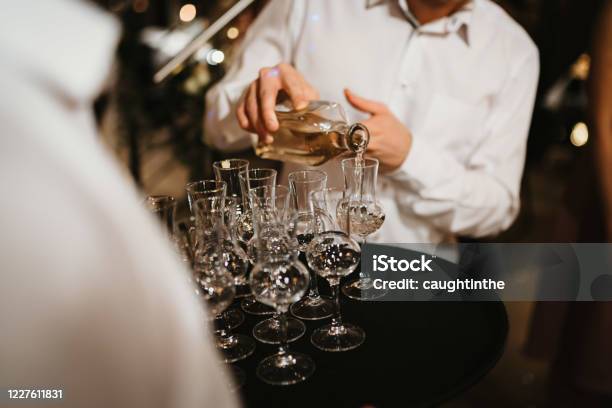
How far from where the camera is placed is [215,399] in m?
0.55

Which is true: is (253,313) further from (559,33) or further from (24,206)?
(559,33)

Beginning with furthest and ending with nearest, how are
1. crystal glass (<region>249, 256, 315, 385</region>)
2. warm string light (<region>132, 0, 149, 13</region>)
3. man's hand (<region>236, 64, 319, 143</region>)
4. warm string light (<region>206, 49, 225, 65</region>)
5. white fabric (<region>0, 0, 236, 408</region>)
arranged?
1. warm string light (<region>132, 0, 149, 13</region>)
2. warm string light (<region>206, 49, 225, 65</region>)
3. man's hand (<region>236, 64, 319, 143</region>)
4. crystal glass (<region>249, 256, 315, 385</region>)
5. white fabric (<region>0, 0, 236, 408</region>)

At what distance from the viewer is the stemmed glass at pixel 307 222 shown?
1220mm

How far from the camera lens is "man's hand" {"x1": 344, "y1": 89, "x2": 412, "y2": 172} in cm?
152

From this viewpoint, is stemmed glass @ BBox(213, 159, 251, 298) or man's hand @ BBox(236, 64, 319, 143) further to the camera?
man's hand @ BBox(236, 64, 319, 143)

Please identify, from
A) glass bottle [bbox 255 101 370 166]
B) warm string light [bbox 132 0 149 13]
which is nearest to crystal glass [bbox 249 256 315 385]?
glass bottle [bbox 255 101 370 166]

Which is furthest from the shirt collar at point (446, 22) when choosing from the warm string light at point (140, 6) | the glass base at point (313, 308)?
the warm string light at point (140, 6)

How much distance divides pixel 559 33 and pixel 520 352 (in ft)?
6.61

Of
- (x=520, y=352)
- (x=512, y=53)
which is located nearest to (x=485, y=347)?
(x=512, y=53)

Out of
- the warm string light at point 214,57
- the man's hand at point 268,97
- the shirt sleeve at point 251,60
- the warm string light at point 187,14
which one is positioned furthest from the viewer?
the warm string light at point 187,14

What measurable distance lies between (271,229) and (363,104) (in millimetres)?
566

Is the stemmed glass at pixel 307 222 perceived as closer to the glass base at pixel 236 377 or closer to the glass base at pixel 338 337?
the glass base at pixel 338 337

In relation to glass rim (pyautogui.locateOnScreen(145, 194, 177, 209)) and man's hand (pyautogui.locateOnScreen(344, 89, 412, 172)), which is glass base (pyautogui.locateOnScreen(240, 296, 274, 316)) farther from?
man's hand (pyautogui.locateOnScreen(344, 89, 412, 172))

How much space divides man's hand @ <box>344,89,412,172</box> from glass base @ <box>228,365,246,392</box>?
691mm
